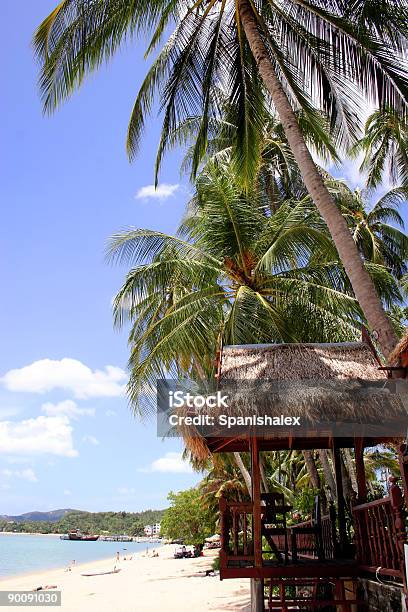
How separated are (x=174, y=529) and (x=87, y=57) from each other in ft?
91.0

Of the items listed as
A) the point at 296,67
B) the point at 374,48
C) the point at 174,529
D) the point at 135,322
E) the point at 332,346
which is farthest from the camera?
the point at 174,529

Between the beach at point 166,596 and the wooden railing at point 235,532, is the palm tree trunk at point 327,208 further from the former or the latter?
the beach at point 166,596

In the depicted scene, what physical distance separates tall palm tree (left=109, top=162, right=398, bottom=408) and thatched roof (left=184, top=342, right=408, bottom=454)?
1819 mm

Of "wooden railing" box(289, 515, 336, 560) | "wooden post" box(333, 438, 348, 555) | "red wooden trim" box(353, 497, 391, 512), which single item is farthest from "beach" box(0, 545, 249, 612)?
"red wooden trim" box(353, 497, 391, 512)

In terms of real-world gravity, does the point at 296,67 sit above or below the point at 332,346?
above

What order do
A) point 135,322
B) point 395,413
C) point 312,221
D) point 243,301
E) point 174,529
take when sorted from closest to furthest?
point 395,413 → point 243,301 → point 312,221 → point 135,322 → point 174,529

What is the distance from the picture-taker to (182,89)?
10648mm

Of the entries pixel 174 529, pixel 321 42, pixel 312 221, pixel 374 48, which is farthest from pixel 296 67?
pixel 174 529

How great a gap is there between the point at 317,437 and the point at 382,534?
3164 mm

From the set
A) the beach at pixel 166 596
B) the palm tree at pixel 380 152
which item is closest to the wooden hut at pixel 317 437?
the beach at pixel 166 596

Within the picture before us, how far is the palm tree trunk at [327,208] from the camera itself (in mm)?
6695

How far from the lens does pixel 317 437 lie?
9.55 meters

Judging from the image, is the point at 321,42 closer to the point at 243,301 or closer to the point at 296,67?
the point at 296,67

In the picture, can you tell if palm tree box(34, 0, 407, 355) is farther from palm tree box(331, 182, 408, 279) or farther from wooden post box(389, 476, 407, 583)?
palm tree box(331, 182, 408, 279)
